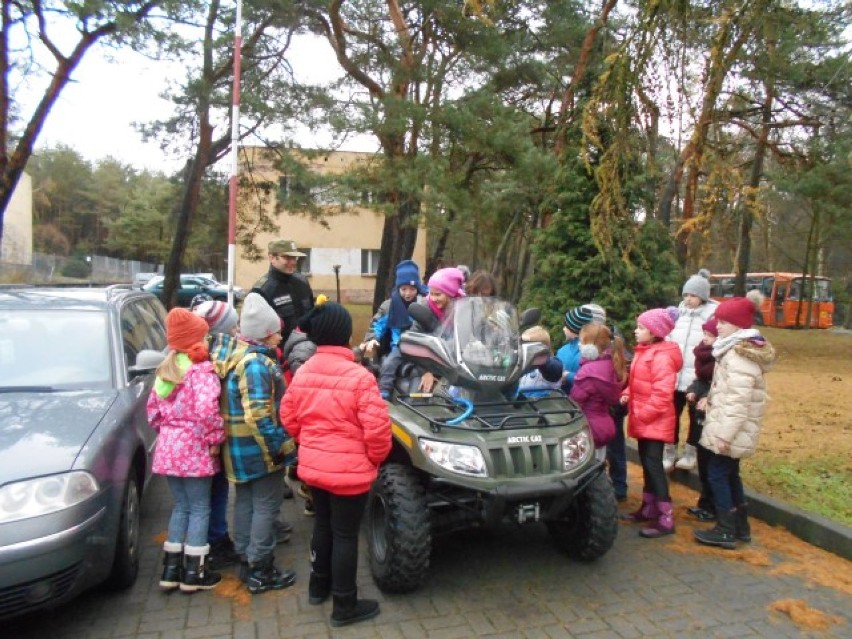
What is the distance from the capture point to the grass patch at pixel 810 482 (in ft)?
16.5

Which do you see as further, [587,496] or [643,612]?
[587,496]

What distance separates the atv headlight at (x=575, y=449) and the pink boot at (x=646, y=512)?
1.30m

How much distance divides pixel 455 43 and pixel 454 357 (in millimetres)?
10705

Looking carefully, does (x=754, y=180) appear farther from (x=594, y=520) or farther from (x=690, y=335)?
(x=594, y=520)

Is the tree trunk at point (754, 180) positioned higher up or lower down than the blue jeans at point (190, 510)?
higher up

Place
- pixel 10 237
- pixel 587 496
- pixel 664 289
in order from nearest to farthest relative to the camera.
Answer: pixel 587 496, pixel 664 289, pixel 10 237

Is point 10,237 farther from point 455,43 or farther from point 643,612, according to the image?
point 643,612

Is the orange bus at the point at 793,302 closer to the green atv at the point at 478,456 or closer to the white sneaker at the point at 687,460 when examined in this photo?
the white sneaker at the point at 687,460

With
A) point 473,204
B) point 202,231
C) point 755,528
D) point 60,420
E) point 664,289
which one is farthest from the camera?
point 202,231

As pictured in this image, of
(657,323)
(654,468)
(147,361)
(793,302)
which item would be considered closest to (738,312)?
(657,323)

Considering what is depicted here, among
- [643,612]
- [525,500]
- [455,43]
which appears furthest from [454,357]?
[455,43]

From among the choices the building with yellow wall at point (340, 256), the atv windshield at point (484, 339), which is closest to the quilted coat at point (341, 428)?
the atv windshield at point (484, 339)

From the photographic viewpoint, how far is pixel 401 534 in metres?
3.54

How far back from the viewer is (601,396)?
181 inches
